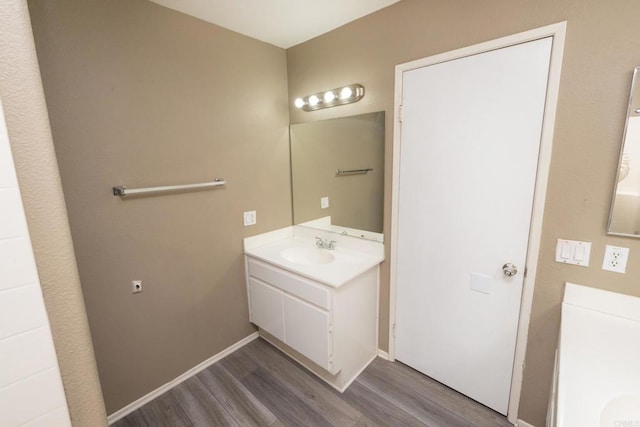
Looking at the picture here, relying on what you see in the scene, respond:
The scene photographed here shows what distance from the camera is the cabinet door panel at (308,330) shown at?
1.77 m

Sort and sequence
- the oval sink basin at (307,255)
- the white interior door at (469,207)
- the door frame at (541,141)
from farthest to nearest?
the oval sink basin at (307,255) < the white interior door at (469,207) < the door frame at (541,141)

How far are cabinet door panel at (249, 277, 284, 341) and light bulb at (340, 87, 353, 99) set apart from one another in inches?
57.6

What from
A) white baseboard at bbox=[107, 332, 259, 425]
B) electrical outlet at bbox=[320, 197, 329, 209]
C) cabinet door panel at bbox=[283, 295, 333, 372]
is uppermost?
electrical outlet at bbox=[320, 197, 329, 209]

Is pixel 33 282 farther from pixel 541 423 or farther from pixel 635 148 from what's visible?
pixel 541 423

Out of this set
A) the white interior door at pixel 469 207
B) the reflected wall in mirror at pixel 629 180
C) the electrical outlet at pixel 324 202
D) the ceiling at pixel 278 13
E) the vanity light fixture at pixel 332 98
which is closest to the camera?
the reflected wall in mirror at pixel 629 180

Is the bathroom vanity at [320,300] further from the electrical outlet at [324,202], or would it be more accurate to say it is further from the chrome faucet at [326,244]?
the electrical outlet at [324,202]

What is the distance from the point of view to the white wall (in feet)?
2.30

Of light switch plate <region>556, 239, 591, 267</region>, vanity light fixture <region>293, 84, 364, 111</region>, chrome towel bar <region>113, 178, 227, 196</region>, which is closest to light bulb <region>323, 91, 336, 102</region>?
vanity light fixture <region>293, 84, 364, 111</region>

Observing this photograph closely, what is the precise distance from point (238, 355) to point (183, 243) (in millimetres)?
1028

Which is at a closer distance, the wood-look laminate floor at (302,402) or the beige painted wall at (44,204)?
the beige painted wall at (44,204)

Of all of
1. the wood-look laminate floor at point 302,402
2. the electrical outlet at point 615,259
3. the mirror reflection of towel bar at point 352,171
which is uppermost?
the mirror reflection of towel bar at point 352,171

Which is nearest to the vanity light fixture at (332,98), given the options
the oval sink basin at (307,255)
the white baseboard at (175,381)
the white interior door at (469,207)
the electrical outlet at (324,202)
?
the white interior door at (469,207)

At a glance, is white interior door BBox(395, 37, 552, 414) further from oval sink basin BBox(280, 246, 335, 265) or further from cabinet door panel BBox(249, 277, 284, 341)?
cabinet door panel BBox(249, 277, 284, 341)

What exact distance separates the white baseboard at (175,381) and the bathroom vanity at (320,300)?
204mm
